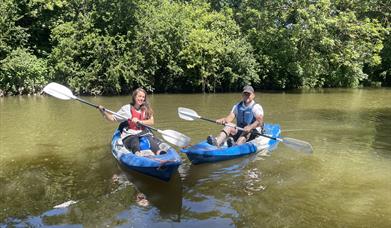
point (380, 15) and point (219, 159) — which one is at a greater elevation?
point (380, 15)

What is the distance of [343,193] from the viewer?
22.9 feet

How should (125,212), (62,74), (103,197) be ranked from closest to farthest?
(125,212), (103,197), (62,74)

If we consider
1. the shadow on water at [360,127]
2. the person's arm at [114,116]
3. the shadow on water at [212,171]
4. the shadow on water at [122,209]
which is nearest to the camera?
the shadow on water at [122,209]

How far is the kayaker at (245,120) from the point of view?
932 centimetres

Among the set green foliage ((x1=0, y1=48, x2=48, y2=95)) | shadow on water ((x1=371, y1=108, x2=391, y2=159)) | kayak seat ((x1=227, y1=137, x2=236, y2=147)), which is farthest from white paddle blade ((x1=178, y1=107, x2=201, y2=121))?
green foliage ((x1=0, y1=48, x2=48, y2=95))

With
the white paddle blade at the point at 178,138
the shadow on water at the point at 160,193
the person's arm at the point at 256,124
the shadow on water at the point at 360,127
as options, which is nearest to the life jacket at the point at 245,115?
the person's arm at the point at 256,124

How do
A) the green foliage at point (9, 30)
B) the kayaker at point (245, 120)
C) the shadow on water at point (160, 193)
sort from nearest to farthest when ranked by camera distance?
the shadow on water at point (160, 193) < the kayaker at point (245, 120) < the green foliage at point (9, 30)

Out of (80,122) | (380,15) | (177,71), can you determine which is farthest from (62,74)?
(380,15)

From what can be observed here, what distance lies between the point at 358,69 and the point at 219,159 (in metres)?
21.5

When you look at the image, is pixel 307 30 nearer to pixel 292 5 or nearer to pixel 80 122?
pixel 292 5

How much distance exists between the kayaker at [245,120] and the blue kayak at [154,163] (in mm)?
1852

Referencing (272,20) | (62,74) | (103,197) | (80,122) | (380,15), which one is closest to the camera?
(103,197)

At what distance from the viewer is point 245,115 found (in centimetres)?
959

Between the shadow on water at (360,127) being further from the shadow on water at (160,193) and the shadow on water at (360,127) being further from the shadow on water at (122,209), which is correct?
the shadow on water at (122,209)
